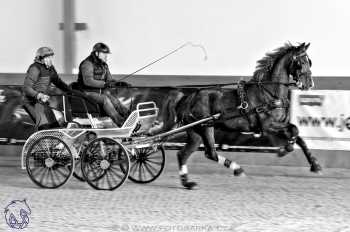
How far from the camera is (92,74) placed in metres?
10.7

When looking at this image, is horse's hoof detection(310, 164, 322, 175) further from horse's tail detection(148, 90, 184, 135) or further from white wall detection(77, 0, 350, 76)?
white wall detection(77, 0, 350, 76)

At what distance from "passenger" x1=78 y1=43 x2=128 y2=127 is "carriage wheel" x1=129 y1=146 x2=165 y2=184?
1.80 feet

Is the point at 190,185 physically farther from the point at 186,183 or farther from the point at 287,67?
the point at 287,67

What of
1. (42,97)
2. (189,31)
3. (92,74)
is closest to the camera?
(42,97)

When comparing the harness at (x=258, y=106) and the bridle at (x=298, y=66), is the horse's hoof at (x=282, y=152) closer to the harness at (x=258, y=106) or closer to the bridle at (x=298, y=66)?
the harness at (x=258, y=106)

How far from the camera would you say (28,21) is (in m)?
14.3

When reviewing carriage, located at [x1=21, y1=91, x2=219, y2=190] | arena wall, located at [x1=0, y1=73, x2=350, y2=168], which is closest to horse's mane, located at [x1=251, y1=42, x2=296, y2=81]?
carriage, located at [x1=21, y1=91, x2=219, y2=190]

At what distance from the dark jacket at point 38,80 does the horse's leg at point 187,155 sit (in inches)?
68.7

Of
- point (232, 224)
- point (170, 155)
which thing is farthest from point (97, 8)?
point (232, 224)

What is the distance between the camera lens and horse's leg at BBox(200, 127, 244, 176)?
10383 mm

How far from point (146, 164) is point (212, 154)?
37.8 inches

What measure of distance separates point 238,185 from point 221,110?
1010mm

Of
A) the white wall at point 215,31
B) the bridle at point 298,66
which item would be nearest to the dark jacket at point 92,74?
the bridle at point 298,66

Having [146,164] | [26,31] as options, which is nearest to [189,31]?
[26,31]
